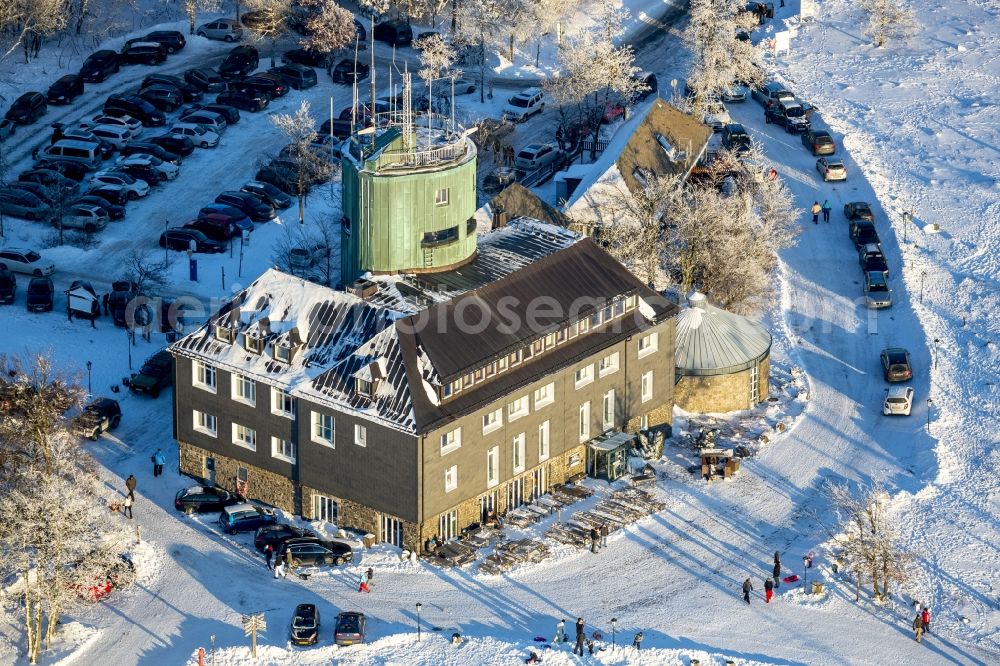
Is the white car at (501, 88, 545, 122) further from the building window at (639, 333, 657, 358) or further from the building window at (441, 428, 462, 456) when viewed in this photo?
the building window at (441, 428, 462, 456)

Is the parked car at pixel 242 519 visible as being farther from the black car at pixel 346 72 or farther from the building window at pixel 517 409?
the black car at pixel 346 72

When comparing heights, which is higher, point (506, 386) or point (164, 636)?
point (506, 386)

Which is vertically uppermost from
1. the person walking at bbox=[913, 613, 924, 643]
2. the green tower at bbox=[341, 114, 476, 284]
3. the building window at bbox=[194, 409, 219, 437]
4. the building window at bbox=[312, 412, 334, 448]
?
the green tower at bbox=[341, 114, 476, 284]

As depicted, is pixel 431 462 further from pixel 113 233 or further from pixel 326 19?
pixel 326 19

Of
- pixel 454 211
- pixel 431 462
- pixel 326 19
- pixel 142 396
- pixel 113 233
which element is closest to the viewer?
pixel 431 462

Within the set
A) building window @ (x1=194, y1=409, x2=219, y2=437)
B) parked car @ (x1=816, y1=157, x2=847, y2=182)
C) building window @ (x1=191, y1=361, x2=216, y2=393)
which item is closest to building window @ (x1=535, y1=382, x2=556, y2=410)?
building window @ (x1=191, y1=361, x2=216, y2=393)

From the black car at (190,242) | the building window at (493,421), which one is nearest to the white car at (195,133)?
the black car at (190,242)

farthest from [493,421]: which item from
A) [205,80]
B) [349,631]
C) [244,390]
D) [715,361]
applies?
[205,80]

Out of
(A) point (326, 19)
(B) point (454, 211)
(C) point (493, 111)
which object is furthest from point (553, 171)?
(B) point (454, 211)
